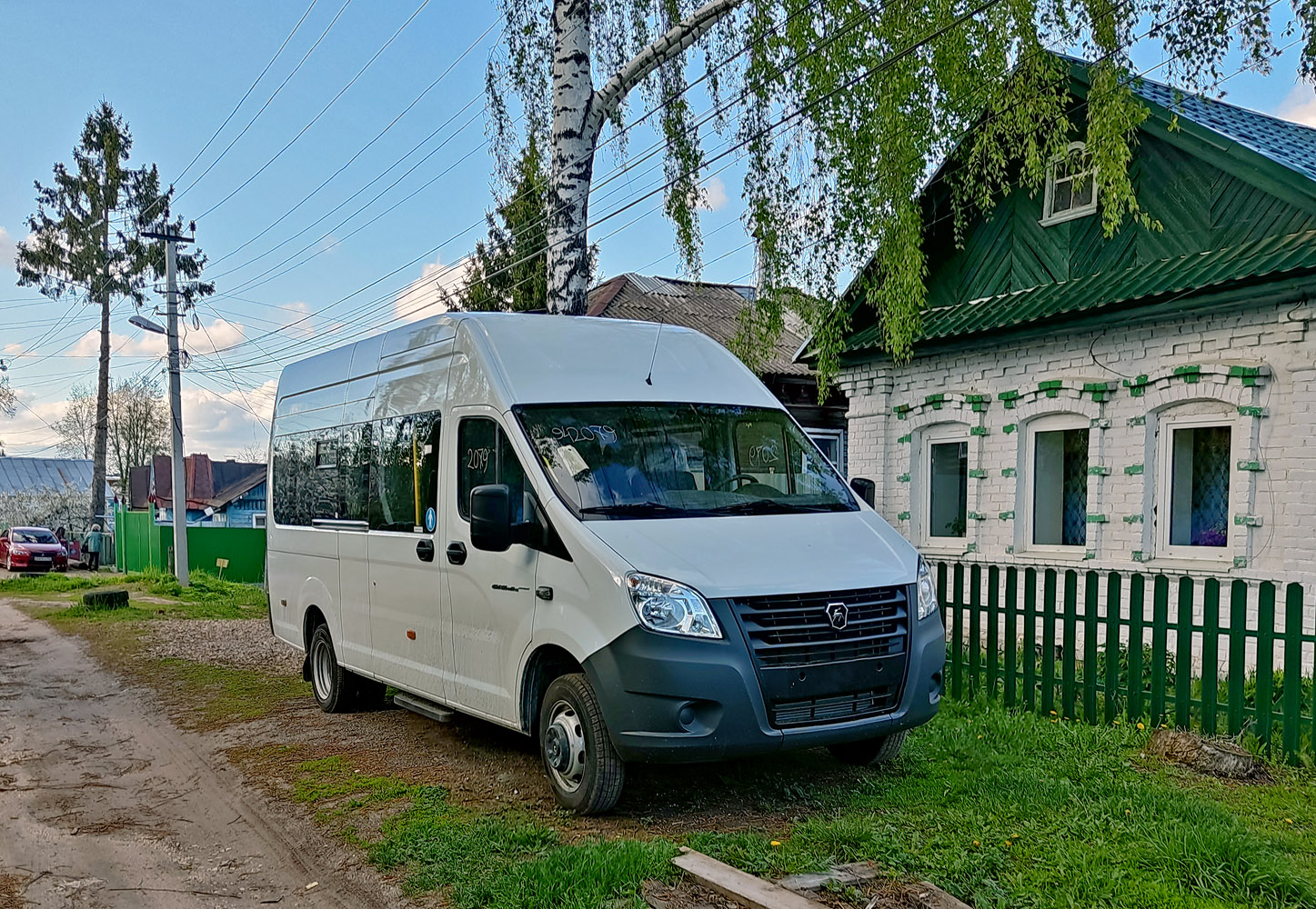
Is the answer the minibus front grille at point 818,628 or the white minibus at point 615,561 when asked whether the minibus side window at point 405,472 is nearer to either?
the white minibus at point 615,561

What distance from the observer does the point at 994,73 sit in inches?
367

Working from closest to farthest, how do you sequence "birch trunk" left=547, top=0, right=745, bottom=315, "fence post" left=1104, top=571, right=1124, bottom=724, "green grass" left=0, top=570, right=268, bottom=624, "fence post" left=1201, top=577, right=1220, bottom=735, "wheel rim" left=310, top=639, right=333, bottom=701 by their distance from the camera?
"fence post" left=1201, top=577, right=1220, bottom=735, "fence post" left=1104, top=571, right=1124, bottom=724, "wheel rim" left=310, top=639, right=333, bottom=701, "birch trunk" left=547, top=0, right=745, bottom=315, "green grass" left=0, top=570, right=268, bottom=624

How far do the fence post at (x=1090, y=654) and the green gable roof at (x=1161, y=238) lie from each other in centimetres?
353

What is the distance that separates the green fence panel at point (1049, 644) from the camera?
728 cm

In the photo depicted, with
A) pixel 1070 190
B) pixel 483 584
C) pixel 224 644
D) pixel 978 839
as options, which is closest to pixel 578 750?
pixel 483 584

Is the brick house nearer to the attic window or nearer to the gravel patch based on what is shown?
the attic window

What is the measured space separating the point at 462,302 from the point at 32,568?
1859cm

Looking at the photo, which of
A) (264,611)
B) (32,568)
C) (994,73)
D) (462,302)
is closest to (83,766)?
(994,73)

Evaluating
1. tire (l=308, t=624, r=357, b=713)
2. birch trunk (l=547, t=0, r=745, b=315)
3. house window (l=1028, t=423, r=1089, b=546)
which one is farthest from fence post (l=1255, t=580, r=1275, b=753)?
birch trunk (l=547, t=0, r=745, b=315)

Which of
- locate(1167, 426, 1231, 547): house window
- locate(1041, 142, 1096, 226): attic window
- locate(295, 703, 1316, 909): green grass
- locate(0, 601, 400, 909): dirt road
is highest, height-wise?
locate(1041, 142, 1096, 226): attic window

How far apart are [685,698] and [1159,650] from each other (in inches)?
141

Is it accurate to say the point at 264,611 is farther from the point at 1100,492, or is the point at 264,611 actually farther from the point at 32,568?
the point at 32,568

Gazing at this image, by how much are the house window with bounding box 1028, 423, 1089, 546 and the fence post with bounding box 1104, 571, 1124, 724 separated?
15.4ft

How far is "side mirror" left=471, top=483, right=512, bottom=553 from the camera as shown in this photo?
17.5 feet
